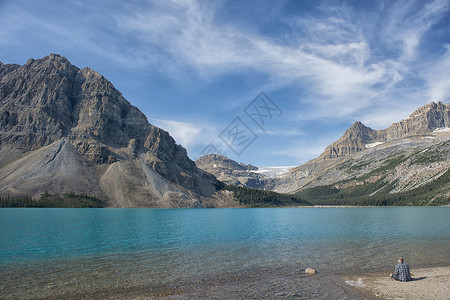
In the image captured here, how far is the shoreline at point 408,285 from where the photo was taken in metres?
21.4

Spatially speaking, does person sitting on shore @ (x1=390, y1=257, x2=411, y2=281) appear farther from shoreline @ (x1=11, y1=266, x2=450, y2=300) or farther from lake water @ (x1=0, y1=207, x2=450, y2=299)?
lake water @ (x1=0, y1=207, x2=450, y2=299)

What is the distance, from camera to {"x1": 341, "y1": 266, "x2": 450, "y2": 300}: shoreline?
70.3ft

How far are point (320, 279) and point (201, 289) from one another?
11.1 meters

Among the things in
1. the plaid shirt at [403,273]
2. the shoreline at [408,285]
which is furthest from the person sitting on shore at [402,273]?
the shoreline at [408,285]

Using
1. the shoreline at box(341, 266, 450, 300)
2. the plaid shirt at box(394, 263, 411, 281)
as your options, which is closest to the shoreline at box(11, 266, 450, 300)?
the shoreline at box(341, 266, 450, 300)

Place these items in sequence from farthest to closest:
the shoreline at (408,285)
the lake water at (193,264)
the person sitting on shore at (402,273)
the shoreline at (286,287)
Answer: the person sitting on shore at (402,273), the lake water at (193,264), the shoreline at (286,287), the shoreline at (408,285)

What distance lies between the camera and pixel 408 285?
938 inches

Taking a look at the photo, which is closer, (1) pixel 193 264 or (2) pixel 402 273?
(2) pixel 402 273

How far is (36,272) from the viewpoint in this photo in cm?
2678

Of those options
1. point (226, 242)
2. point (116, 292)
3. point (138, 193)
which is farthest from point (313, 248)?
point (138, 193)

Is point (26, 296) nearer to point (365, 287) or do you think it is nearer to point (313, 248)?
point (365, 287)

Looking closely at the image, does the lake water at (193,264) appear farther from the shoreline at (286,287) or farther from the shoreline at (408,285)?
the shoreline at (408,285)

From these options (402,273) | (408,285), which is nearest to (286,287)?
(408,285)

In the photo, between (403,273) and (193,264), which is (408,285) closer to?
(403,273)
